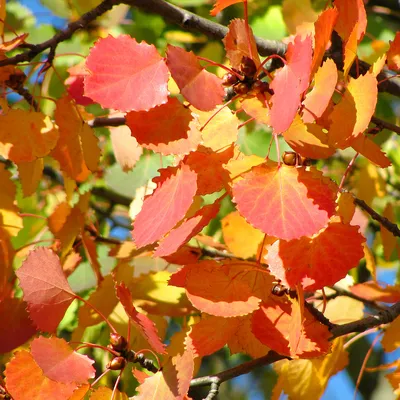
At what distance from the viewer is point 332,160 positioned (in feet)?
6.43

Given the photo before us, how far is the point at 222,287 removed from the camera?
0.82m

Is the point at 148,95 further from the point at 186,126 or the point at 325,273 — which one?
the point at 325,273

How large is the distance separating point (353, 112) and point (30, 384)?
47cm

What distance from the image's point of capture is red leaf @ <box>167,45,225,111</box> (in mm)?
747

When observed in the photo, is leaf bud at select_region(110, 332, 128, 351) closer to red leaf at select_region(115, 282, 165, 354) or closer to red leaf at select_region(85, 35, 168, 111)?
red leaf at select_region(115, 282, 165, 354)

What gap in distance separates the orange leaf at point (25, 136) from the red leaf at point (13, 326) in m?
0.20

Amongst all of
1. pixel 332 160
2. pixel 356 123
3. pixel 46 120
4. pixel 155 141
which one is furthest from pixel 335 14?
pixel 332 160

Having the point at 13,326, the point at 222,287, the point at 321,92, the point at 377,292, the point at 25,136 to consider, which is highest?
the point at 321,92

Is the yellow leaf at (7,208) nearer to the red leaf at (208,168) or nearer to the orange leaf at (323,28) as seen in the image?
the red leaf at (208,168)

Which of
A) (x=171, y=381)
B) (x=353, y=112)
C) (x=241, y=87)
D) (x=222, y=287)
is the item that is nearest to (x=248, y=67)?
(x=241, y=87)

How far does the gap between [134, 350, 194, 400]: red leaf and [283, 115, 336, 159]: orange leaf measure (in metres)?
0.25

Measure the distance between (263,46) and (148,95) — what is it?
1.13 feet

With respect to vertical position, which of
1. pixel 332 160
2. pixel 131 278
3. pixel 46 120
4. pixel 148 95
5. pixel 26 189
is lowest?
pixel 332 160

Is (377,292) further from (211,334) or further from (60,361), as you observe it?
(60,361)
